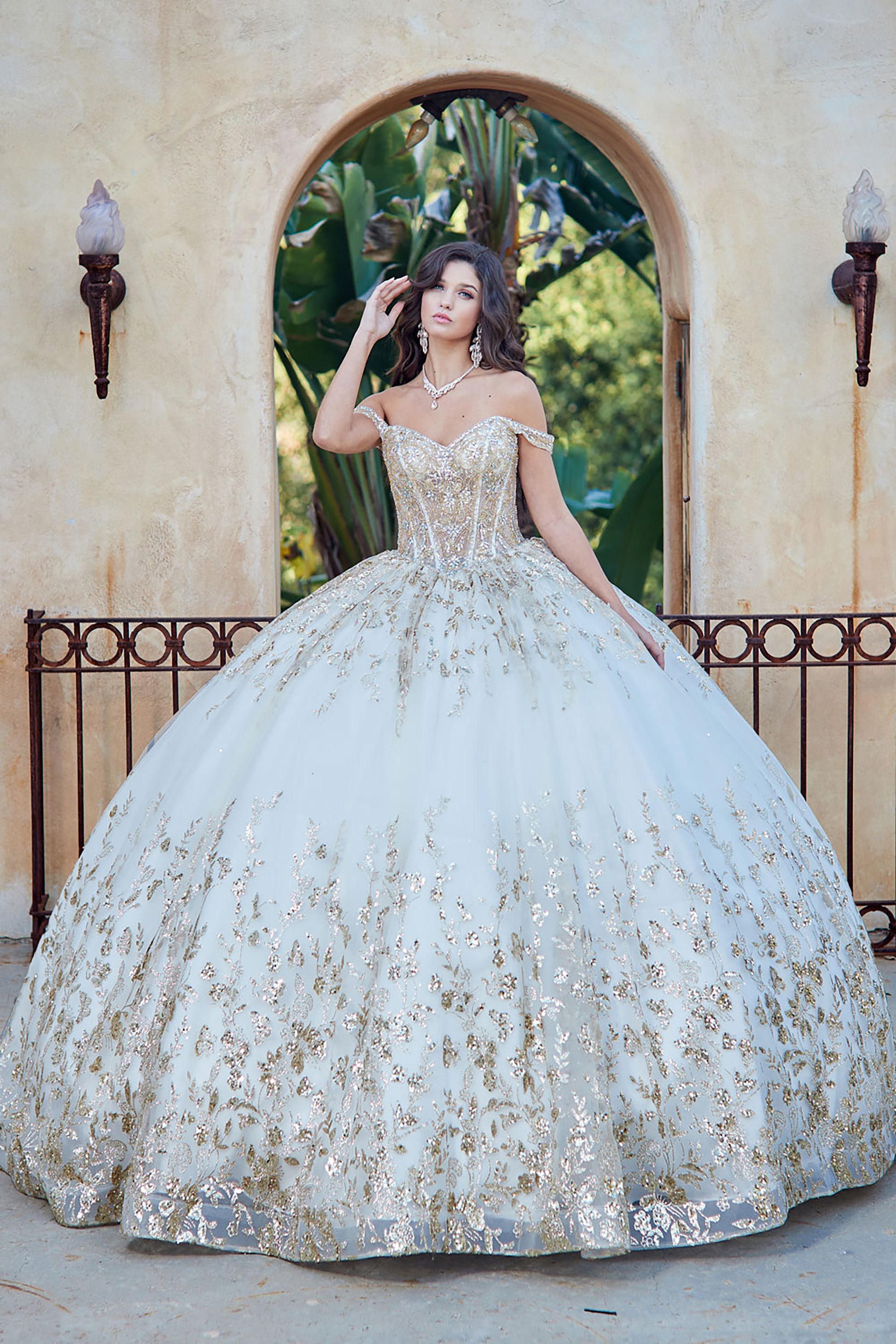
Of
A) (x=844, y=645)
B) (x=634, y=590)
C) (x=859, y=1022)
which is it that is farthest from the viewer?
(x=634, y=590)

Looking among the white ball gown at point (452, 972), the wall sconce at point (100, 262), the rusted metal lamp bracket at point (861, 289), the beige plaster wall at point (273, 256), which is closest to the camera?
the white ball gown at point (452, 972)

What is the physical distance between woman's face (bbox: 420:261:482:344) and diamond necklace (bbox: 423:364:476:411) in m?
0.09

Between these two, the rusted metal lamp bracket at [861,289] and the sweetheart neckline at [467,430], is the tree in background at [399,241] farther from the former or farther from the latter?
the sweetheart neckline at [467,430]

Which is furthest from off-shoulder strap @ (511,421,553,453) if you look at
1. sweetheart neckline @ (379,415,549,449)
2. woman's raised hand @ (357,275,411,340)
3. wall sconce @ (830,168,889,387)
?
wall sconce @ (830,168,889,387)

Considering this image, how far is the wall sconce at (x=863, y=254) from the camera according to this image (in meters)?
4.57

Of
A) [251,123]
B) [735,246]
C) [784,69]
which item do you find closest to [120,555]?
[251,123]

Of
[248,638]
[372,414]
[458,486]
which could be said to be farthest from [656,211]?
[458,486]

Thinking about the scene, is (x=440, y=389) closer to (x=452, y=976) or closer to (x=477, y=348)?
(x=477, y=348)

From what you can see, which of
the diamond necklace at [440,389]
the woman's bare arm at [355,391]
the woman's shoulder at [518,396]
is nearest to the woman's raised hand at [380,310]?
the woman's bare arm at [355,391]

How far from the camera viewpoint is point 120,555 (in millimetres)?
4887

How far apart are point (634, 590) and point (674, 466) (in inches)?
118

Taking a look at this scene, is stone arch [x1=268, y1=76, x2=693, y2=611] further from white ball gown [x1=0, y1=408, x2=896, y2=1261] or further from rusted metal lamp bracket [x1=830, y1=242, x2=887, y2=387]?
white ball gown [x1=0, y1=408, x2=896, y2=1261]

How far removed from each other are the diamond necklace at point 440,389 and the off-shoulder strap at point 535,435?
17cm

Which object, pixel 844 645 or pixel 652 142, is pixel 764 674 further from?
pixel 652 142
